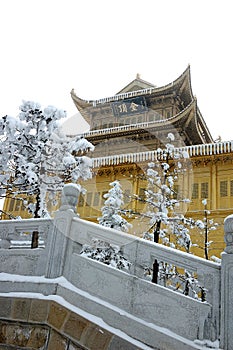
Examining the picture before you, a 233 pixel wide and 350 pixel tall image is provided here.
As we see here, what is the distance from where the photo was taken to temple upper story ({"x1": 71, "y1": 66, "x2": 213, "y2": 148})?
70.9ft

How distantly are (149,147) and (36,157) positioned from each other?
44.0ft

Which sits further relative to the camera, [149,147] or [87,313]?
[149,147]

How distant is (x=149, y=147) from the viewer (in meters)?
21.7

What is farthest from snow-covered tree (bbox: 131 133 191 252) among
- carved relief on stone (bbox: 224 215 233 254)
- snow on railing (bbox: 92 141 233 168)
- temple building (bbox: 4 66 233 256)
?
snow on railing (bbox: 92 141 233 168)

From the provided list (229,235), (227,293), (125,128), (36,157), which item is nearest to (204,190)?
(125,128)

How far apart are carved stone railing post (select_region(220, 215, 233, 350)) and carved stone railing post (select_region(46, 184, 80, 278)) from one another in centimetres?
205

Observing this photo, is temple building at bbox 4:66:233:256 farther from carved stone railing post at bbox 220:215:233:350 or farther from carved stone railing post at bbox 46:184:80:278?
carved stone railing post at bbox 220:215:233:350

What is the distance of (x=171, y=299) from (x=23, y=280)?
1.98m

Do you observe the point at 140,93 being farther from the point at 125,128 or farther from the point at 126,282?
the point at 126,282

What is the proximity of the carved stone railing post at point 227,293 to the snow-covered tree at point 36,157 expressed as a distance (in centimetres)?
543

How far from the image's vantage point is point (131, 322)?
4.17 m

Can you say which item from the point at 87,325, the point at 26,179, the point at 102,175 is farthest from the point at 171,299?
the point at 102,175

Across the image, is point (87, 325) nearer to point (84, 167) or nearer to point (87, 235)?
point (87, 235)

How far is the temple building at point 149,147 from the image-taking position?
1706cm
